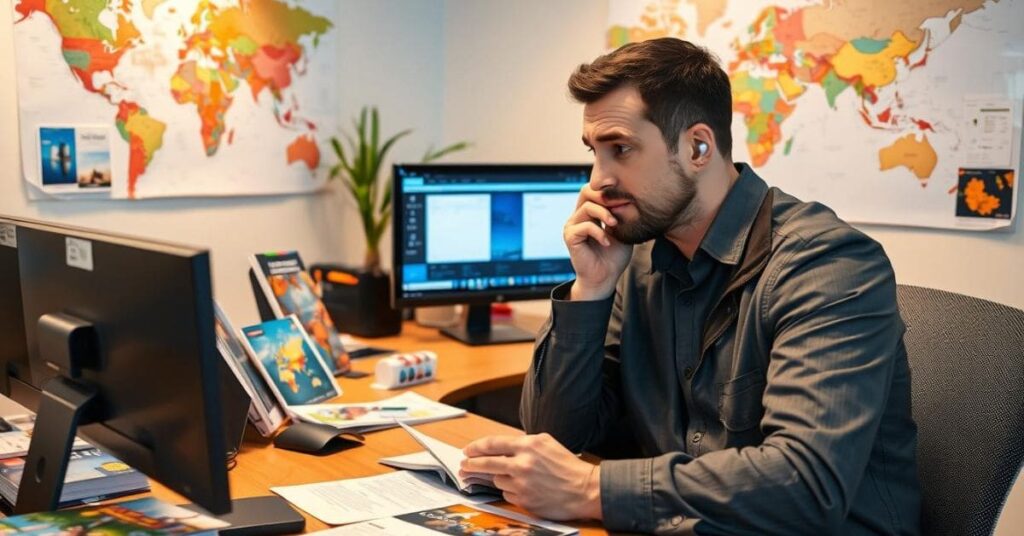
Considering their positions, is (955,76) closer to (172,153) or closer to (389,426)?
(389,426)

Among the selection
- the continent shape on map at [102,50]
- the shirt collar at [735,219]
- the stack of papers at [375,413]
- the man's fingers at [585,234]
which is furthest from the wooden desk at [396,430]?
the continent shape on map at [102,50]

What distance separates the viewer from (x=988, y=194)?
Answer: 92.4 inches

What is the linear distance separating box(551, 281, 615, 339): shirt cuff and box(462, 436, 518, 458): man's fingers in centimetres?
33

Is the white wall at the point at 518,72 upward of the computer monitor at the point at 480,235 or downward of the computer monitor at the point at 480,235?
upward

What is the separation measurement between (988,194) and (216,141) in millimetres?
2114

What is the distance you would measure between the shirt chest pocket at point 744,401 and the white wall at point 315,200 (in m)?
1.88

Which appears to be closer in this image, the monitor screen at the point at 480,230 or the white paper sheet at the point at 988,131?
the white paper sheet at the point at 988,131

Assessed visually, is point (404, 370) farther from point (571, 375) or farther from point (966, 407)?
point (966, 407)

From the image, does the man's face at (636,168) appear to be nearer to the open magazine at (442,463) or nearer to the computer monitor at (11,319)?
the open magazine at (442,463)

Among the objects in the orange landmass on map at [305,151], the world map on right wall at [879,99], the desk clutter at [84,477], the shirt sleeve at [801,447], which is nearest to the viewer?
the shirt sleeve at [801,447]

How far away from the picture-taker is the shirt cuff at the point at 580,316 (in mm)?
1721

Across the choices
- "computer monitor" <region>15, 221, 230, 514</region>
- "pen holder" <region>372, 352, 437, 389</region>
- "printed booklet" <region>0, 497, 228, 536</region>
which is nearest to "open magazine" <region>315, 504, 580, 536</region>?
"printed booklet" <region>0, 497, 228, 536</region>

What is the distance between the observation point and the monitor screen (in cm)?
266

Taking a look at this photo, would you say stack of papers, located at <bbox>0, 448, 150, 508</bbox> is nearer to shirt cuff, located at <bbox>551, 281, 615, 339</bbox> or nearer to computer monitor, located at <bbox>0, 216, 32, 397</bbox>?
computer monitor, located at <bbox>0, 216, 32, 397</bbox>
